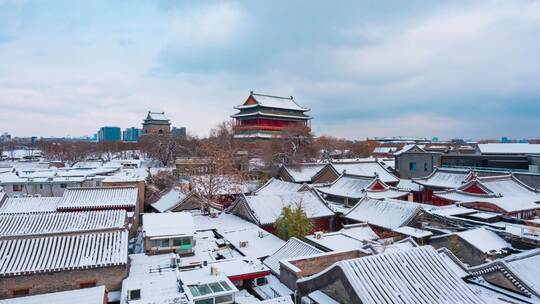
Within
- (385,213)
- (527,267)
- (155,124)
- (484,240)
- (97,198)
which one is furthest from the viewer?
(155,124)

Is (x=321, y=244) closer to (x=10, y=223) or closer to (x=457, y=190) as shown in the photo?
(x=10, y=223)

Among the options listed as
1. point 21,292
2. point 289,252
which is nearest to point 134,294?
Result: point 21,292

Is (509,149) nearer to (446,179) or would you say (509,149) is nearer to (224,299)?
(446,179)

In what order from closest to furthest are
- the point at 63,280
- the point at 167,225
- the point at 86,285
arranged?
1. the point at 63,280
2. the point at 86,285
3. the point at 167,225

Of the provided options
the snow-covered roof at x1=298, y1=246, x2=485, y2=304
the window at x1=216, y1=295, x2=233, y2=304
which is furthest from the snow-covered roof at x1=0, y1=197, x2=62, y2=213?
the snow-covered roof at x1=298, y1=246, x2=485, y2=304

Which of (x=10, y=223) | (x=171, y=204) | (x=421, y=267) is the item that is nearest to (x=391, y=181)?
(x=171, y=204)

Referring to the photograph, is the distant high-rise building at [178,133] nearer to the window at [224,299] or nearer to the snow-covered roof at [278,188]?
the snow-covered roof at [278,188]
